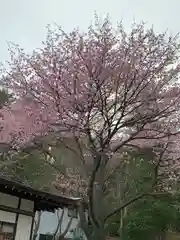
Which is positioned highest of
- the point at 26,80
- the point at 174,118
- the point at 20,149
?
the point at 26,80

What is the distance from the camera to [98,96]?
852 cm

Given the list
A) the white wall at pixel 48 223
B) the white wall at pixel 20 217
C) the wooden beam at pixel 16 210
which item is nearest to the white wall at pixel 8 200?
the white wall at pixel 20 217

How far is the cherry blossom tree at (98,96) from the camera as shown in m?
8.53

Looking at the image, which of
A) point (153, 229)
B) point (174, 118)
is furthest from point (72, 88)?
point (153, 229)

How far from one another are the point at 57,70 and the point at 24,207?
12.0 ft

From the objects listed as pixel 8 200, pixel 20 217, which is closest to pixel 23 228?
pixel 20 217

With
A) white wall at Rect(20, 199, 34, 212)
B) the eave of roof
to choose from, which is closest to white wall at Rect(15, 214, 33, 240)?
white wall at Rect(20, 199, 34, 212)

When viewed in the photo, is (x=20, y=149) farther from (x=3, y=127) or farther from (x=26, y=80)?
(x=26, y=80)

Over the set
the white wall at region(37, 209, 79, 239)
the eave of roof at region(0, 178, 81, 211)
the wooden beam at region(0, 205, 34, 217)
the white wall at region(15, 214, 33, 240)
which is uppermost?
the white wall at region(37, 209, 79, 239)

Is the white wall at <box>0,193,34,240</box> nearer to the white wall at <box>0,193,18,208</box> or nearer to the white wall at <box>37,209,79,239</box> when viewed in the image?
the white wall at <box>0,193,18,208</box>

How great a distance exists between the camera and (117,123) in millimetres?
8781

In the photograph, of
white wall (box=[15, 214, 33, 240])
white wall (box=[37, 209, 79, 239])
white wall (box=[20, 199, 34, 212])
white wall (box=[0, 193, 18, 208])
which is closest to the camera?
white wall (box=[0, 193, 18, 208])

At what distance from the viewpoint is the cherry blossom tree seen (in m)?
8.53

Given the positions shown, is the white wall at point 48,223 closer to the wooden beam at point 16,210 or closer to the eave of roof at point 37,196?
the eave of roof at point 37,196
